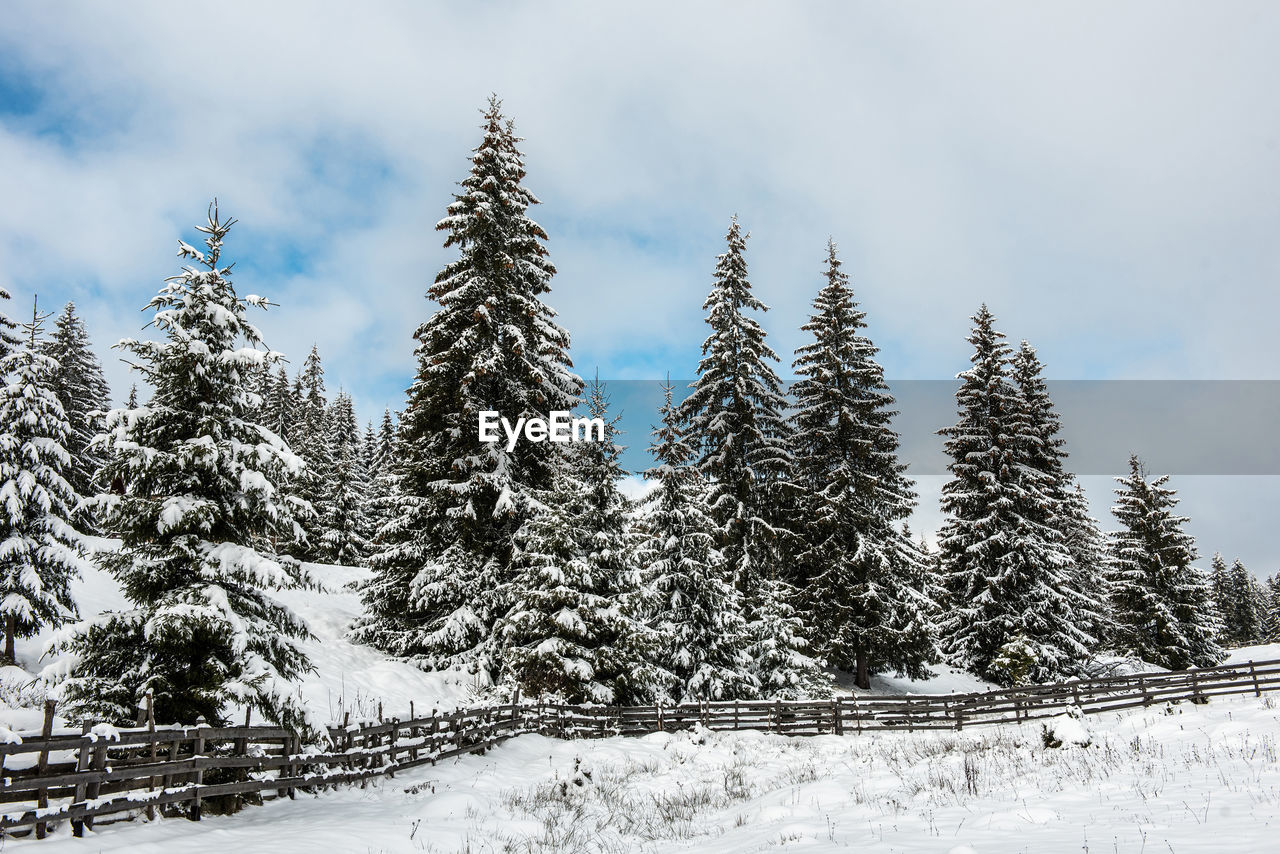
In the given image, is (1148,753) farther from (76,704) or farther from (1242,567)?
(1242,567)

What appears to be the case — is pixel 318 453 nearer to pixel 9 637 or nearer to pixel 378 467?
pixel 378 467

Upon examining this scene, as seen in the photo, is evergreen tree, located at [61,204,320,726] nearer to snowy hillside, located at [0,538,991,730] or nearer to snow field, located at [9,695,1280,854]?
snowy hillside, located at [0,538,991,730]

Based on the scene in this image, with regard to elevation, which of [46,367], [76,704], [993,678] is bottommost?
[993,678]

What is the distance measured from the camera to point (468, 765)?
52.5 ft

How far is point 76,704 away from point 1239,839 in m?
15.7

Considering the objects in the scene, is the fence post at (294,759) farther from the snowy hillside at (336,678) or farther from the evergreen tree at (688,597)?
the evergreen tree at (688,597)

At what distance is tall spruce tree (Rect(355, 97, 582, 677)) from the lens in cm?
2206

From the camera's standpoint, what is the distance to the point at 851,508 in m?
29.2

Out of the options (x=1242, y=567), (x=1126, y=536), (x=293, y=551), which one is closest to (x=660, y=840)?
(x=1126, y=536)

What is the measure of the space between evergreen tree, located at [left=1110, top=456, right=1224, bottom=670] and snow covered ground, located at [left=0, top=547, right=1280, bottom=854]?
15.6 meters

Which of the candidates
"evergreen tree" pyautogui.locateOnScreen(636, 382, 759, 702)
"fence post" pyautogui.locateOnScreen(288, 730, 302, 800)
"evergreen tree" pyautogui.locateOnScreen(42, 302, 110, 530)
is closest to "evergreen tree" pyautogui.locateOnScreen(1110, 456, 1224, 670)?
"evergreen tree" pyautogui.locateOnScreen(636, 382, 759, 702)

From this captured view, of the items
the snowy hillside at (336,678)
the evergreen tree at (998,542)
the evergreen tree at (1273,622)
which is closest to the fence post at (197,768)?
the snowy hillside at (336,678)

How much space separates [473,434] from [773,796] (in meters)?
14.8

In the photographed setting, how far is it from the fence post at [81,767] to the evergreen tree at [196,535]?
76.5 inches
